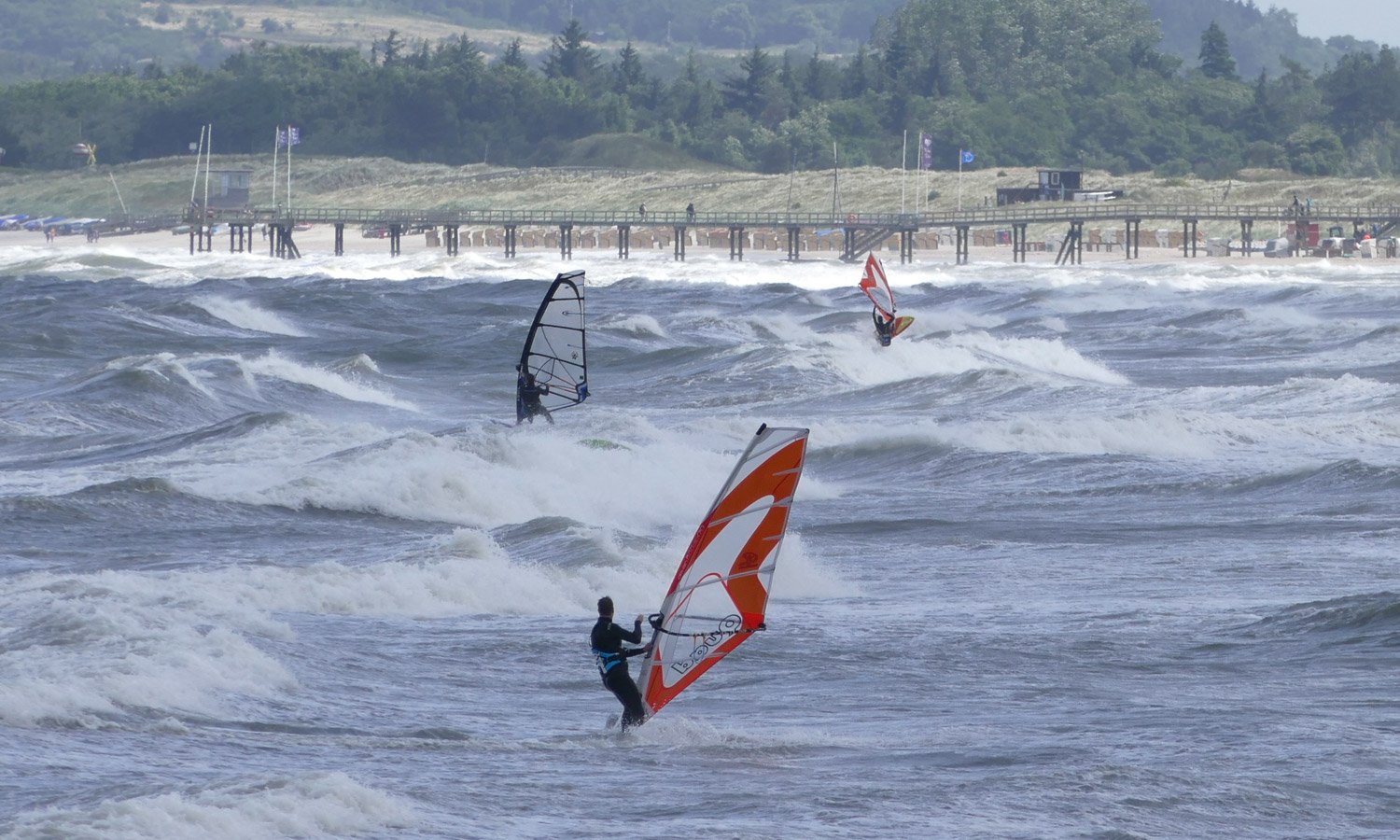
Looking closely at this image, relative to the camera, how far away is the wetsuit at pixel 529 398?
71.9 ft

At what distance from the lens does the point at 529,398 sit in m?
22.0

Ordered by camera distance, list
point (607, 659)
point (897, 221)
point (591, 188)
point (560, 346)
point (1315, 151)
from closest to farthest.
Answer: point (607, 659), point (560, 346), point (897, 221), point (1315, 151), point (591, 188)

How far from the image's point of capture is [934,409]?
30.0 meters

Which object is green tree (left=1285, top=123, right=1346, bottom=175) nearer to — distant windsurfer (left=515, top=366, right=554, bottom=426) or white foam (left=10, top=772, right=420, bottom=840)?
distant windsurfer (left=515, top=366, right=554, bottom=426)

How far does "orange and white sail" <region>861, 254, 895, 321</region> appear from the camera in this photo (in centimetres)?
3503

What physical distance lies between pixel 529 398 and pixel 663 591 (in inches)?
265

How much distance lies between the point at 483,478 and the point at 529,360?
8.55ft

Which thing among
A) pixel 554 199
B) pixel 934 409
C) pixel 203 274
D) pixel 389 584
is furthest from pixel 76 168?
pixel 389 584

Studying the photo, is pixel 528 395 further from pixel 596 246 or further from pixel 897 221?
pixel 596 246

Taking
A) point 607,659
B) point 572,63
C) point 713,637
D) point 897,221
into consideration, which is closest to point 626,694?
point 607,659

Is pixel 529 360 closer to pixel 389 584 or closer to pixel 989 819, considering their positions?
pixel 389 584

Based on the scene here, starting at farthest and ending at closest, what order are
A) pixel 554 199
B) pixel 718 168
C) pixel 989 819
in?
pixel 718 168 → pixel 554 199 → pixel 989 819

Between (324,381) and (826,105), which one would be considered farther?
(826,105)

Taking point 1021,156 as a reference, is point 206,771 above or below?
below
